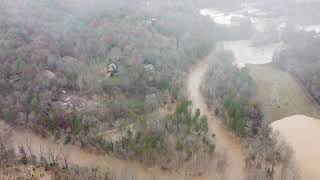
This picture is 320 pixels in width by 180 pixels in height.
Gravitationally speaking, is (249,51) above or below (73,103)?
below

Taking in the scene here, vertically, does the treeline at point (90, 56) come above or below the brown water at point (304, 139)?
above

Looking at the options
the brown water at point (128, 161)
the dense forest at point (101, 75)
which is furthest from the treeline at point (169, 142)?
the brown water at point (128, 161)

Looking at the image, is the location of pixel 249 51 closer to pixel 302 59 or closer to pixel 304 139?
pixel 302 59

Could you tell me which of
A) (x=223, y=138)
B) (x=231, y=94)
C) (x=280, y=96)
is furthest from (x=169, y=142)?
(x=280, y=96)

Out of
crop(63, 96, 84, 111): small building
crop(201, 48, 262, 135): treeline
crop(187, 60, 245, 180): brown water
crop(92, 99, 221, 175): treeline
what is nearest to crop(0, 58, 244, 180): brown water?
crop(187, 60, 245, 180): brown water

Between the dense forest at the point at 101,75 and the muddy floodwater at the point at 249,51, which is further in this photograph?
the muddy floodwater at the point at 249,51

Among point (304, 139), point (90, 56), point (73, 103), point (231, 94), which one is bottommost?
point (304, 139)

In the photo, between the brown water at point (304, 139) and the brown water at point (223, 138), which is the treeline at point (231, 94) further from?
the brown water at point (304, 139)
